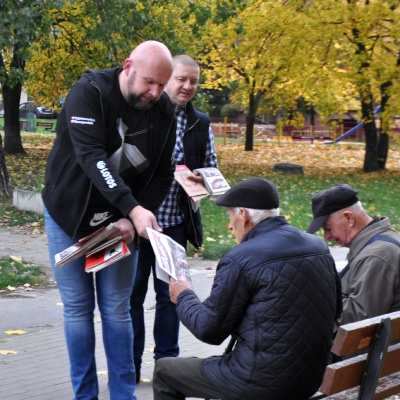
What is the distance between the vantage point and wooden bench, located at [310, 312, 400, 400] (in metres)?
3.54

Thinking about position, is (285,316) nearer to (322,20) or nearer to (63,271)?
(63,271)

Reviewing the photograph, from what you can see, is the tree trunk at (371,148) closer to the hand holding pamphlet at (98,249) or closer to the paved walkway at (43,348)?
the paved walkway at (43,348)

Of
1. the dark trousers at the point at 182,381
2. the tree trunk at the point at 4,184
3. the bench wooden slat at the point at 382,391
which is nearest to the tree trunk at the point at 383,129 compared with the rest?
the tree trunk at the point at 4,184

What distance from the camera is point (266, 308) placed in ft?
11.0

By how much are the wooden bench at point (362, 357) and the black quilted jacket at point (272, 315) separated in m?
0.06

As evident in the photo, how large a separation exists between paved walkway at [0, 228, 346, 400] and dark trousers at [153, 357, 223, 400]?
1333 mm

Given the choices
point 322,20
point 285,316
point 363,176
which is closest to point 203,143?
point 285,316

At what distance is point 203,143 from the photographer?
A: 5414 millimetres

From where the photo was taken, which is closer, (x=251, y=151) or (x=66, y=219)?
(x=66, y=219)

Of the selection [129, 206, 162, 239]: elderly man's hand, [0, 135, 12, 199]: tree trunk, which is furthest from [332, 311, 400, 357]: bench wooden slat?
[0, 135, 12, 199]: tree trunk

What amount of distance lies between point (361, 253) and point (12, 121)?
22659mm

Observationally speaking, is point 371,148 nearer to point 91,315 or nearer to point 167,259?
point 91,315

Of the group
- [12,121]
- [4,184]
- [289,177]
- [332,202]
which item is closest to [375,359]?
[332,202]

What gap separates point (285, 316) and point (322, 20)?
17.4 meters
